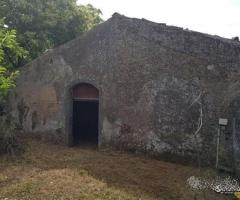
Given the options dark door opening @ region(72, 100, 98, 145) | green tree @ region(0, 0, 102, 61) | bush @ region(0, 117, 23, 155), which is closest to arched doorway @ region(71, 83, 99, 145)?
dark door opening @ region(72, 100, 98, 145)

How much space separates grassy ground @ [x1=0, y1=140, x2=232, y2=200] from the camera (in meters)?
9.03

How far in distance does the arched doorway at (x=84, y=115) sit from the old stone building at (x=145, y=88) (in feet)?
0.21

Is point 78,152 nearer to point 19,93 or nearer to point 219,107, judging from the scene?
point 19,93

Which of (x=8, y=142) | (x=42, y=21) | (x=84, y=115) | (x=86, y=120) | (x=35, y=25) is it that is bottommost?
(x=8, y=142)

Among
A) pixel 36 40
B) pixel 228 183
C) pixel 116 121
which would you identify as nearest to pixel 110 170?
pixel 116 121

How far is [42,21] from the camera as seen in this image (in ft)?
65.3

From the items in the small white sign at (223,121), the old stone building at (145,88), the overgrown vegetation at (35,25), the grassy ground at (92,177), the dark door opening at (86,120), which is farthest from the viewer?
the overgrown vegetation at (35,25)

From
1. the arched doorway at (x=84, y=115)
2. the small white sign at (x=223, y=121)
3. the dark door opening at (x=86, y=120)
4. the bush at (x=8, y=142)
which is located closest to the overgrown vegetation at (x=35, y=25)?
the bush at (x=8, y=142)

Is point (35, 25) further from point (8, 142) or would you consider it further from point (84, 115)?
point (8, 142)

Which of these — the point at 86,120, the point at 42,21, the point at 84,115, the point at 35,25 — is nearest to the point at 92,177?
the point at 84,115

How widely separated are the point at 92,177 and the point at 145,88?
4.36 m

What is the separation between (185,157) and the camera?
1232 centimetres

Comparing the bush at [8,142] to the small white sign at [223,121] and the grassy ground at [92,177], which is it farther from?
the small white sign at [223,121]

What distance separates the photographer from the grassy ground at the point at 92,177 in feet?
29.6
